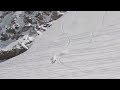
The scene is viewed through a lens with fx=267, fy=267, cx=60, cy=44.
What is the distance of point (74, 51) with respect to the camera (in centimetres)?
624

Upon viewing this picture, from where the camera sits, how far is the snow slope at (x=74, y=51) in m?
5.11

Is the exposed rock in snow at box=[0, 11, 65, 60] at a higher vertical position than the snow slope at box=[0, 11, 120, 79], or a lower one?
higher

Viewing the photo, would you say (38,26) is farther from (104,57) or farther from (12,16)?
(104,57)

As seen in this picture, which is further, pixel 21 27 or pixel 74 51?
pixel 21 27

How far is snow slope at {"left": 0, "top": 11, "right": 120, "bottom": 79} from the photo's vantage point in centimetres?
511

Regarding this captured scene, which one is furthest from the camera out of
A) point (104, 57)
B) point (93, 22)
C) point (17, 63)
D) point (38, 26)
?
point (38, 26)

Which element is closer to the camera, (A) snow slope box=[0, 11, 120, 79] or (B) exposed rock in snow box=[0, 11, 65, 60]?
(A) snow slope box=[0, 11, 120, 79]

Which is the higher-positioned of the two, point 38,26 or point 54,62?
point 38,26

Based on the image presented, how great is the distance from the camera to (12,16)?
984 cm

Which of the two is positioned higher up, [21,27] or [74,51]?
[21,27]
